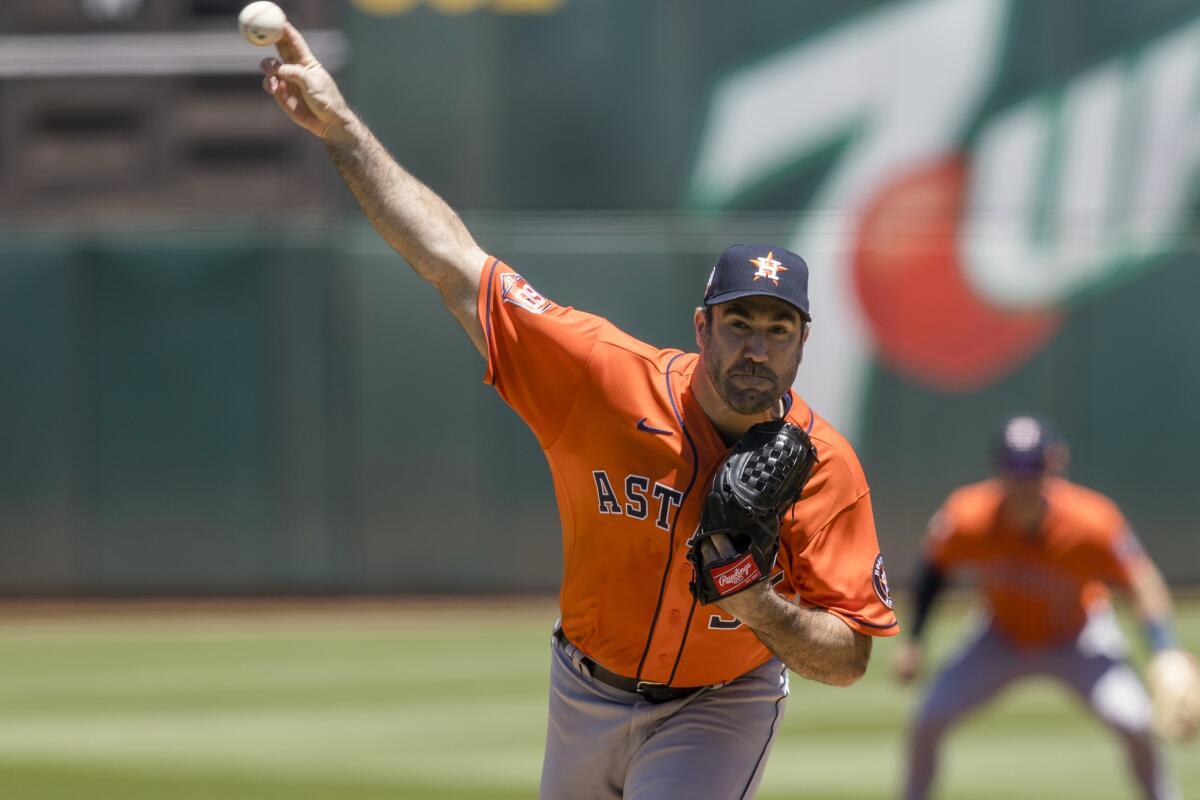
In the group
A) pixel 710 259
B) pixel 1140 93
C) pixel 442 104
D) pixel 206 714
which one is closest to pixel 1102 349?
pixel 1140 93

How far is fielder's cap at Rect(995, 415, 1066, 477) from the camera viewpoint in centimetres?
713

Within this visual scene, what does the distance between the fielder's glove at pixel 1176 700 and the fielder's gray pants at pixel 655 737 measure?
2317mm

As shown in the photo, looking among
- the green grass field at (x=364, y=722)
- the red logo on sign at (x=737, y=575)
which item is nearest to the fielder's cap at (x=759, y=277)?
the red logo on sign at (x=737, y=575)

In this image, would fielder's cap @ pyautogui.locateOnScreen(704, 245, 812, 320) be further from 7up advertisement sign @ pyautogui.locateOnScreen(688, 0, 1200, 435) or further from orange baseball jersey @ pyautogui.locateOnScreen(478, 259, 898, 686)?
7up advertisement sign @ pyautogui.locateOnScreen(688, 0, 1200, 435)

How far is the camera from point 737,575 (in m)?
3.77

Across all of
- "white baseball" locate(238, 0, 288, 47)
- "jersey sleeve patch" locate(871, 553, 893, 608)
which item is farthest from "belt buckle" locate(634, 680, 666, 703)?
"white baseball" locate(238, 0, 288, 47)

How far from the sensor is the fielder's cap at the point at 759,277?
404 cm

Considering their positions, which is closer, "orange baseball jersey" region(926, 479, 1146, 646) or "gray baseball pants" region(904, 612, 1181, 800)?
"gray baseball pants" region(904, 612, 1181, 800)

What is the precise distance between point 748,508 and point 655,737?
0.93m

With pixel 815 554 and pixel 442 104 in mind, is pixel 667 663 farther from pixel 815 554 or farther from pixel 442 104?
pixel 442 104

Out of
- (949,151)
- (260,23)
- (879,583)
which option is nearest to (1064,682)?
(879,583)

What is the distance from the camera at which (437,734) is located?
9477 mm

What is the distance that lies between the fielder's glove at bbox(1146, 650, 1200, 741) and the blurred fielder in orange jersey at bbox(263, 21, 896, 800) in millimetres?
2302

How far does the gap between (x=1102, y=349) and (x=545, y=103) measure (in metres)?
5.53
